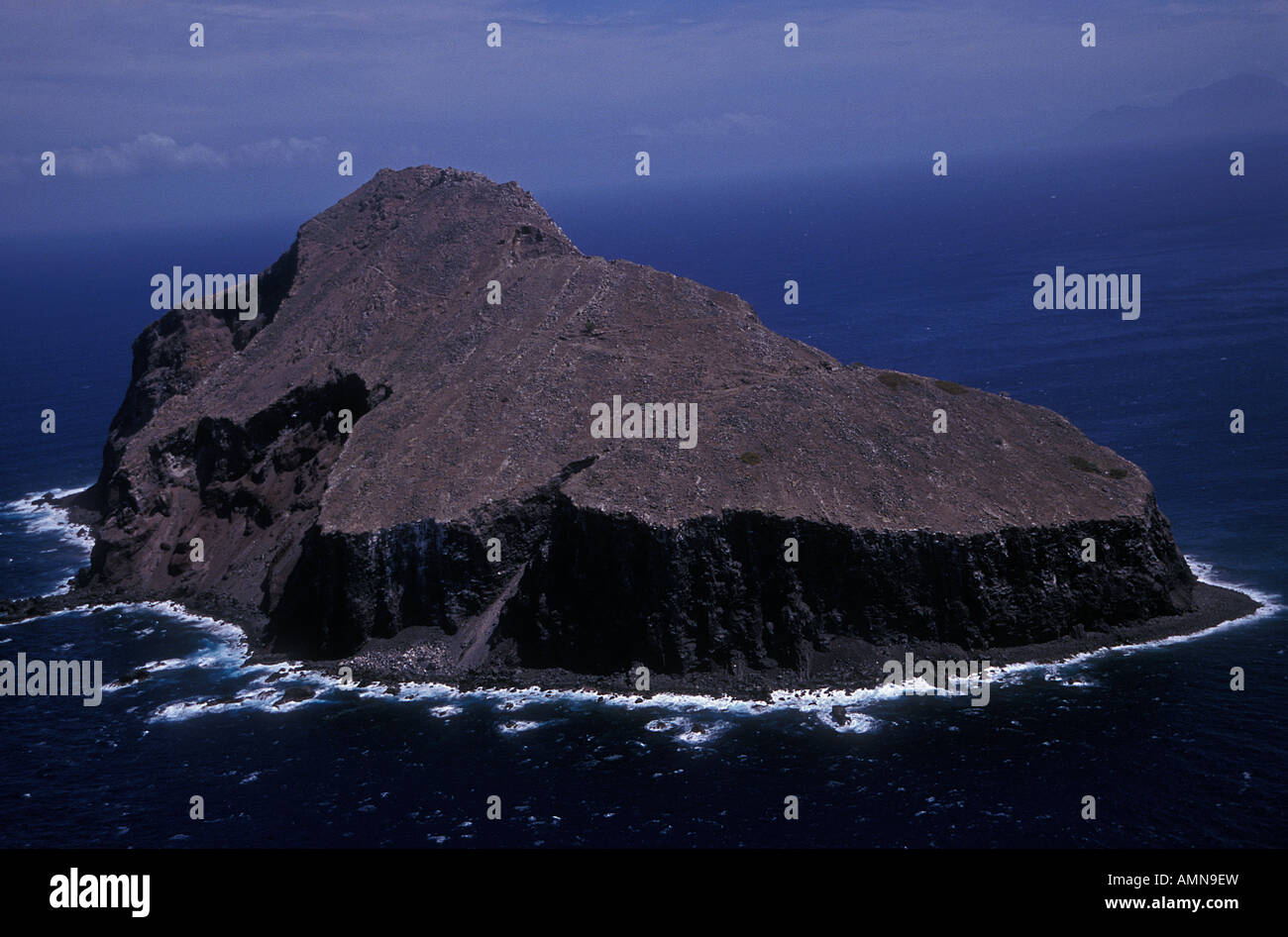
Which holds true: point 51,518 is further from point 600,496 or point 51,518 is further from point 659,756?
point 659,756

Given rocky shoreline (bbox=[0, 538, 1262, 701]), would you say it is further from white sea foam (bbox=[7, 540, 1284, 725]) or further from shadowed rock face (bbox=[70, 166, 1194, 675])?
shadowed rock face (bbox=[70, 166, 1194, 675])

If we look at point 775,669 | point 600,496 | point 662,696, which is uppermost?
point 600,496

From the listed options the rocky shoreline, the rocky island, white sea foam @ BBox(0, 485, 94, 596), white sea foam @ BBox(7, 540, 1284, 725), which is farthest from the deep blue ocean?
white sea foam @ BBox(0, 485, 94, 596)

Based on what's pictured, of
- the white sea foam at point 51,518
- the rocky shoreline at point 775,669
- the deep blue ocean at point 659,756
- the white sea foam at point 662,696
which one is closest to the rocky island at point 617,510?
the rocky shoreline at point 775,669

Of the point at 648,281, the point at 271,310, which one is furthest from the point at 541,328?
the point at 271,310

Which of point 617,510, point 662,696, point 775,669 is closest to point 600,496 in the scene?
point 617,510

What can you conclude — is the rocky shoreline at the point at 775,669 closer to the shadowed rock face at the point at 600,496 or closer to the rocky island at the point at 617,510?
the rocky island at the point at 617,510
